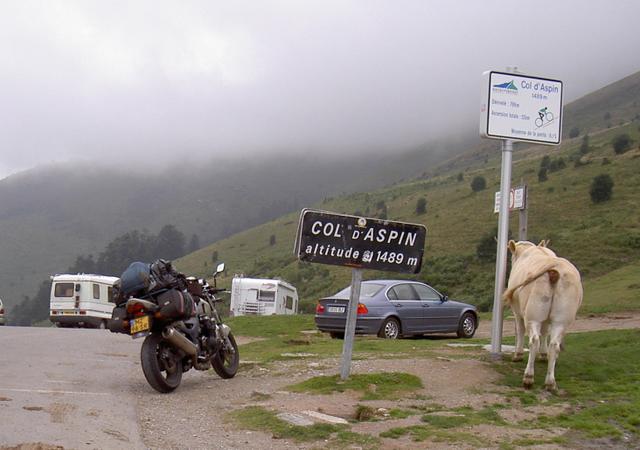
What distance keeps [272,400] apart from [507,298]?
3839mm

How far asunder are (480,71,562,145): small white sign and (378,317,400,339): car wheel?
23.3 feet

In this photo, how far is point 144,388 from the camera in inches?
400

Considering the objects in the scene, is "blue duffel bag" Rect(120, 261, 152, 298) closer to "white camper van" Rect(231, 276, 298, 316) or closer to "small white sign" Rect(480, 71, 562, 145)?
"small white sign" Rect(480, 71, 562, 145)

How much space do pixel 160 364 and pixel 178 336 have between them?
424 millimetres

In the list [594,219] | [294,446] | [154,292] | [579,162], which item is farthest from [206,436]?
[579,162]

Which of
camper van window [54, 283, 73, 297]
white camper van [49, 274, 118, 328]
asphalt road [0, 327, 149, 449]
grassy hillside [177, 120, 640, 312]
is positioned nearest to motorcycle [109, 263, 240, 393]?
asphalt road [0, 327, 149, 449]

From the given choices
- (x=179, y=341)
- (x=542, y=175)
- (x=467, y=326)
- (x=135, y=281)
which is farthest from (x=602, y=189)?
(x=135, y=281)

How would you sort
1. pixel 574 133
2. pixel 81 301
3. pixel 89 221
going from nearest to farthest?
1. pixel 81 301
2. pixel 574 133
3. pixel 89 221

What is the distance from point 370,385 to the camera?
922 centimetres

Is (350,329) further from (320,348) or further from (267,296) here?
(267,296)

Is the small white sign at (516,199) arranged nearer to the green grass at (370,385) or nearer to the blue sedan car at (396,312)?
the green grass at (370,385)

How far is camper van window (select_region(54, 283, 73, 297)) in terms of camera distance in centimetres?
3456

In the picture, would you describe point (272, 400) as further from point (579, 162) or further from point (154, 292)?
point (579, 162)

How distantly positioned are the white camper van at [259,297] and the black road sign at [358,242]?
25.9 meters
